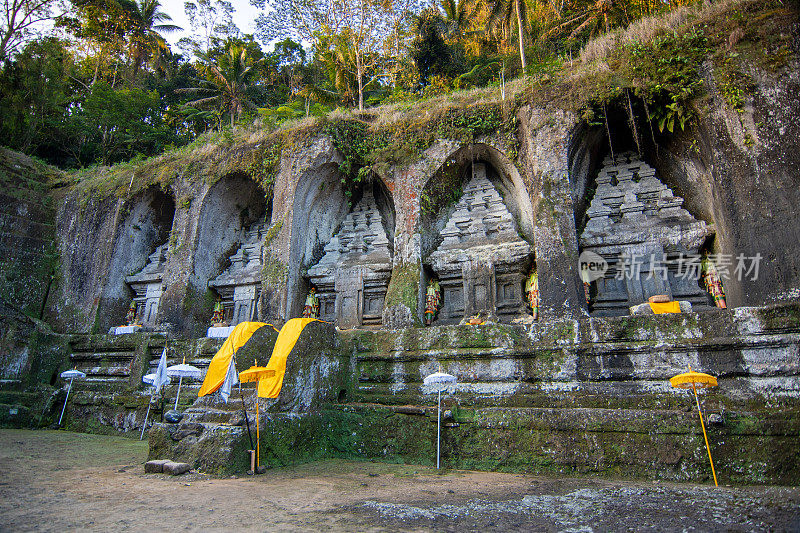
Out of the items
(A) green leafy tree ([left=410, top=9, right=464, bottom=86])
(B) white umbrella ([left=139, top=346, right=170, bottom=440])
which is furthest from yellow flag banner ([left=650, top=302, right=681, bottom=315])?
(A) green leafy tree ([left=410, top=9, right=464, bottom=86])

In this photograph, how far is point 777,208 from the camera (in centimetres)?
744

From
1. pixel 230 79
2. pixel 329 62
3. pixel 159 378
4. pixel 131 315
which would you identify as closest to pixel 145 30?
pixel 230 79

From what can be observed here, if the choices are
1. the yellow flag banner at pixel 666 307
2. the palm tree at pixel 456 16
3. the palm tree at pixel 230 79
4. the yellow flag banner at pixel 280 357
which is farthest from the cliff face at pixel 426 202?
the palm tree at pixel 456 16

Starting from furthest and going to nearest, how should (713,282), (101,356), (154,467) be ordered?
(101,356), (713,282), (154,467)

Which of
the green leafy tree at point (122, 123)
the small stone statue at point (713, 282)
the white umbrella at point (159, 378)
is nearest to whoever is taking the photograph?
the white umbrella at point (159, 378)

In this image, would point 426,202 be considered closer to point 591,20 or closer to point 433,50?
point 591,20

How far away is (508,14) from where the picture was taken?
17203mm

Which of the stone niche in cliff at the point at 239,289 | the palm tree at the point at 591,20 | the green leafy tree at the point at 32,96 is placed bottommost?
the stone niche in cliff at the point at 239,289

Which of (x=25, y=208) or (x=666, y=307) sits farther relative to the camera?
(x=25, y=208)

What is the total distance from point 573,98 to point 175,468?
973 centimetres

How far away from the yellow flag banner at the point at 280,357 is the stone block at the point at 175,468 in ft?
3.77

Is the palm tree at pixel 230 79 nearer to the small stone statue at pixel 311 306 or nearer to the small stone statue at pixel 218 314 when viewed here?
the small stone statue at pixel 218 314

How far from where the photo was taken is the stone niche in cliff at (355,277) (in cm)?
1170

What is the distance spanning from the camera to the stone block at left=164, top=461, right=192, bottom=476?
5219mm
